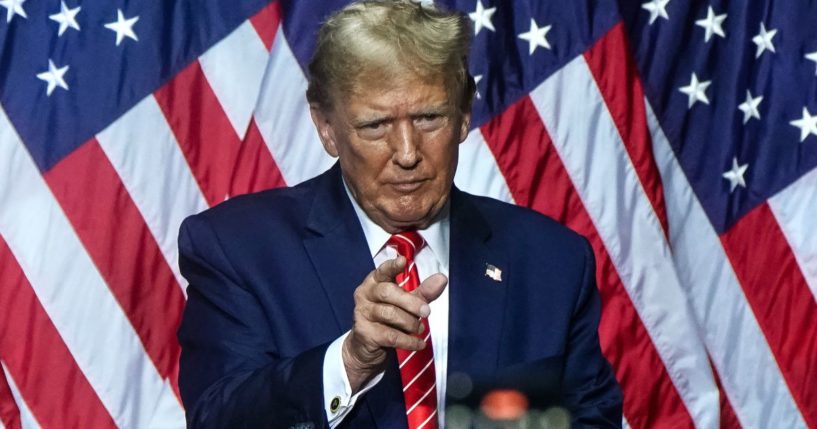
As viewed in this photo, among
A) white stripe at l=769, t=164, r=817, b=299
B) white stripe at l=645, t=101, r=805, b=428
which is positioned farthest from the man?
white stripe at l=769, t=164, r=817, b=299

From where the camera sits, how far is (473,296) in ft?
8.36

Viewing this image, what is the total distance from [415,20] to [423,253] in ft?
1.48

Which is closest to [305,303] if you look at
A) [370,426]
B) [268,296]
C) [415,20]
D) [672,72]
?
[268,296]

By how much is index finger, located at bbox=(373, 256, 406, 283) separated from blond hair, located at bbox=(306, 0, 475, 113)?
1.73 feet

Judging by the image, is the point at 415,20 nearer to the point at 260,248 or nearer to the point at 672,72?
the point at 260,248

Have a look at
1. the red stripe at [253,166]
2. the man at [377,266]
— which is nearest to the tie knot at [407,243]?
the man at [377,266]

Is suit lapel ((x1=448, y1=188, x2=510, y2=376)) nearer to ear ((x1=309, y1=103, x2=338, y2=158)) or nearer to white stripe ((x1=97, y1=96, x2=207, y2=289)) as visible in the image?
ear ((x1=309, y1=103, x2=338, y2=158))

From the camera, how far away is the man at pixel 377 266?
2377 mm

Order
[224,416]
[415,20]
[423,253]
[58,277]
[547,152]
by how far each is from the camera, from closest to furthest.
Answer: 1. [224,416]
2. [415,20]
3. [423,253]
4. [58,277]
5. [547,152]

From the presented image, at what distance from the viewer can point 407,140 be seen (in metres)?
2.42

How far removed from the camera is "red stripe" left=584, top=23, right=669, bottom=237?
4.32 meters

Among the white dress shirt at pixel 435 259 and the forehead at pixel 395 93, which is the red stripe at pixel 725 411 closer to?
the white dress shirt at pixel 435 259

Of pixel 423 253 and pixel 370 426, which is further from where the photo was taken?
pixel 423 253

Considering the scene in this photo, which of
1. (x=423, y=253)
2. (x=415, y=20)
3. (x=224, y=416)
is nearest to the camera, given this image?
(x=224, y=416)
